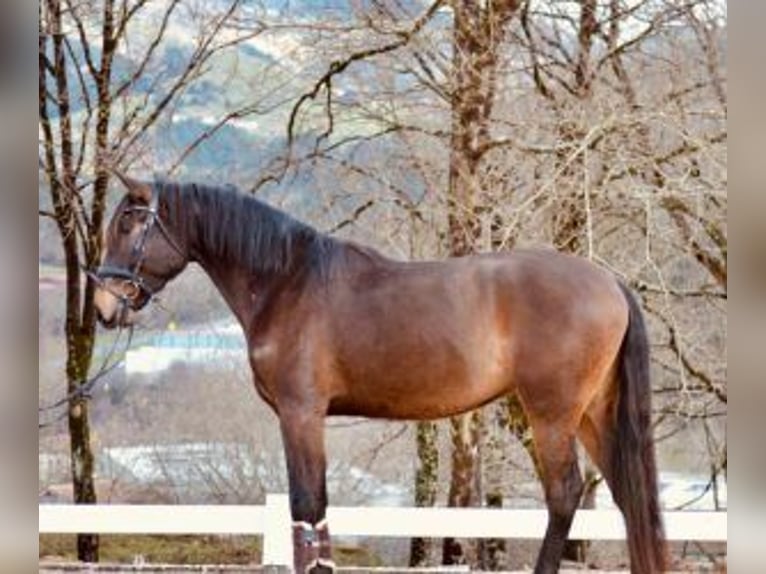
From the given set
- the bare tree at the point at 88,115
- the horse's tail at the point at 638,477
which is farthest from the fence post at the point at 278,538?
the bare tree at the point at 88,115

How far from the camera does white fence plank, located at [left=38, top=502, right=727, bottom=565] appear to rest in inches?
167

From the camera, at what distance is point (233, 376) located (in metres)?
6.55

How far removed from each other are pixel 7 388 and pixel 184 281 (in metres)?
6.28

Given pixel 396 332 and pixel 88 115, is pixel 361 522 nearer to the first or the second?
pixel 396 332

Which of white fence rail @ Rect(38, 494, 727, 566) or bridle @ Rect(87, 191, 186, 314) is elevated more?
bridle @ Rect(87, 191, 186, 314)

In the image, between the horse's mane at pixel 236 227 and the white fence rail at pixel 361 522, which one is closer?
the horse's mane at pixel 236 227

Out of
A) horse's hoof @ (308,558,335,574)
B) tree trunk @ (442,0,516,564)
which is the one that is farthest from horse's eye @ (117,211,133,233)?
tree trunk @ (442,0,516,564)

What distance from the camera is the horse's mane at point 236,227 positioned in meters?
2.99

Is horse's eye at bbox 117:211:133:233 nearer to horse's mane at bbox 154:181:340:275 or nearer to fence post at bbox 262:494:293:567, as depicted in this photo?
horse's mane at bbox 154:181:340:275

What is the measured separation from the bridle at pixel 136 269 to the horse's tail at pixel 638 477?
1.38 m

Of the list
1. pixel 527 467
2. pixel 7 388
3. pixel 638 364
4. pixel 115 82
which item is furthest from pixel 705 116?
pixel 7 388

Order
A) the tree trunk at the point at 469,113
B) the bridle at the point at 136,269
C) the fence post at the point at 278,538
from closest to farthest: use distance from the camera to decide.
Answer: the bridle at the point at 136,269 → the fence post at the point at 278,538 → the tree trunk at the point at 469,113

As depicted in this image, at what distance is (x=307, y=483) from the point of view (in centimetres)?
298

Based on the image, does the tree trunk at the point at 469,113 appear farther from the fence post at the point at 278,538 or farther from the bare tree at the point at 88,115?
the fence post at the point at 278,538
